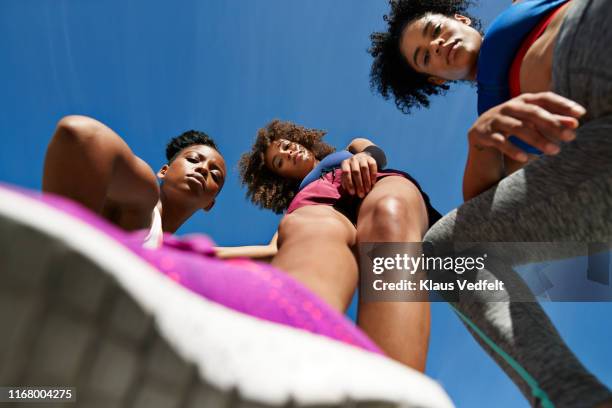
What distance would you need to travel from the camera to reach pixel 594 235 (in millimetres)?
547

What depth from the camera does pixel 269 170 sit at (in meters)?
1.70

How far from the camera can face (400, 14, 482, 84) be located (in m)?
0.94

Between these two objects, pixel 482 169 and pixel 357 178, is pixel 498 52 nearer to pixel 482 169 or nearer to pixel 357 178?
pixel 482 169

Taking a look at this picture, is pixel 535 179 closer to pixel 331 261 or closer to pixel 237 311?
pixel 331 261

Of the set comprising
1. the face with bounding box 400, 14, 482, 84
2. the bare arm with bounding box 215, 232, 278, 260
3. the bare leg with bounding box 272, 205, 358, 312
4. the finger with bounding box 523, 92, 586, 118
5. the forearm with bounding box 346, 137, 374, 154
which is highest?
the face with bounding box 400, 14, 482, 84

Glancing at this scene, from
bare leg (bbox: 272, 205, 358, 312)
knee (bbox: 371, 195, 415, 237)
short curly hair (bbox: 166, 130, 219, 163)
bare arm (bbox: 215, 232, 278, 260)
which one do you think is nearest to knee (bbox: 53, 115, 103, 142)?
bare leg (bbox: 272, 205, 358, 312)

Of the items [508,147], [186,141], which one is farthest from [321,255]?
[186,141]

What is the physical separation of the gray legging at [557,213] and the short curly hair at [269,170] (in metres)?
0.96

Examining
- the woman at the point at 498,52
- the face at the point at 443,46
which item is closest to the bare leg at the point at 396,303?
the woman at the point at 498,52

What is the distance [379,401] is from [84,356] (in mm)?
196

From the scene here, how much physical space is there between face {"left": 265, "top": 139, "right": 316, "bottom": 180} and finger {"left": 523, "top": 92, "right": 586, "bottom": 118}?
1007 mm

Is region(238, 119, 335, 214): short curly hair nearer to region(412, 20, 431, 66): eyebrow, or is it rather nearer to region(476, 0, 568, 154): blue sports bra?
region(412, 20, 431, 66): eyebrow

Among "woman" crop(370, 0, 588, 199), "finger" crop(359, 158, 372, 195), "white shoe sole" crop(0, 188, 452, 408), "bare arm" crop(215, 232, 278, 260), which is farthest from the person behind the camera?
"bare arm" crop(215, 232, 278, 260)

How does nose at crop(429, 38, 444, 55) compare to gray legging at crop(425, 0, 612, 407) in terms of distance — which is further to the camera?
nose at crop(429, 38, 444, 55)
